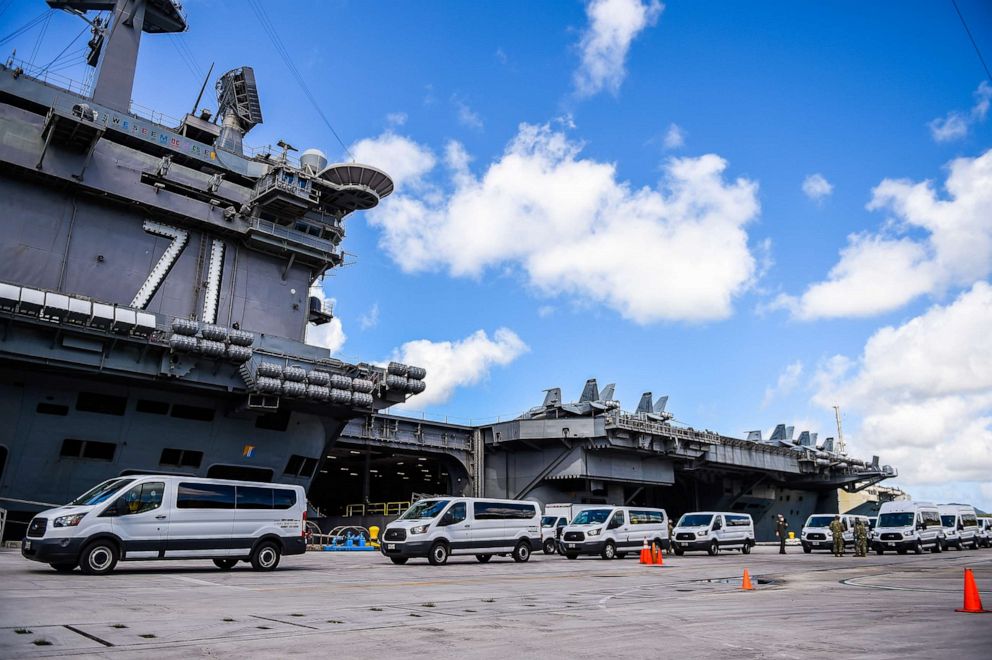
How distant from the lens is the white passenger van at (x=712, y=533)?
1229 inches

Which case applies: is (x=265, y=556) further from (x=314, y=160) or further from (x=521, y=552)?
(x=314, y=160)

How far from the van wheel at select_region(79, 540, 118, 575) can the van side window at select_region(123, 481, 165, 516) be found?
0.75 m

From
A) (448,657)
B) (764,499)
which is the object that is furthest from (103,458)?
(764,499)

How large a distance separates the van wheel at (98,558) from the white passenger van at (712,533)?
23.9 metres

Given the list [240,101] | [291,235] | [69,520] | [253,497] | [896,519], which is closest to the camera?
[69,520]

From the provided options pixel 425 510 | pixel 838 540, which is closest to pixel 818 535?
pixel 838 540

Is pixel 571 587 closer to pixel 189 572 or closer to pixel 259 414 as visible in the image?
pixel 189 572

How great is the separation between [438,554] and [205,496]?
26.2 feet

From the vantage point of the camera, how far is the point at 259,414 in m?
32.2

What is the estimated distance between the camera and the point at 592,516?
28.1 metres

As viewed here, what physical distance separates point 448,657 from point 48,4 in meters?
41.2

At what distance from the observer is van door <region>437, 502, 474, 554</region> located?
2198 centimetres

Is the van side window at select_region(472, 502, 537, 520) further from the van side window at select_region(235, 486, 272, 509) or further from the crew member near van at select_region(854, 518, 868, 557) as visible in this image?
the crew member near van at select_region(854, 518, 868, 557)

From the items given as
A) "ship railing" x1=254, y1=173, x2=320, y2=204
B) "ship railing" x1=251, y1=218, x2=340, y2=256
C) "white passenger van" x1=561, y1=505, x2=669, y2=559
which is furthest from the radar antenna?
"white passenger van" x1=561, y1=505, x2=669, y2=559
